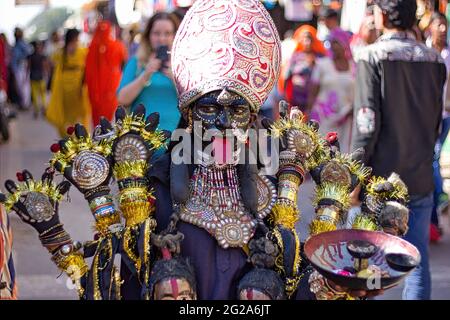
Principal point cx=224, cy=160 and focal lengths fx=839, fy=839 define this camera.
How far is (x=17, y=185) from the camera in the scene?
2.91 m

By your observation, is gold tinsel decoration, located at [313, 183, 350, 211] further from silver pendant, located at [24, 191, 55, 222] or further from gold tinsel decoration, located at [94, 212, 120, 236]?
silver pendant, located at [24, 191, 55, 222]

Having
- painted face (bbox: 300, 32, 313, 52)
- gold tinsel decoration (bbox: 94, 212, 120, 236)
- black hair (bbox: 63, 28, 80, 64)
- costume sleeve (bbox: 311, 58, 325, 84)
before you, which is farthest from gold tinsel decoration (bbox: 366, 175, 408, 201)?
black hair (bbox: 63, 28, 80, 64)

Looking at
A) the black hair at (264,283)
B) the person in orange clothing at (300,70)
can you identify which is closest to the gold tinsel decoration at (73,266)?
the black hair at (264,283)

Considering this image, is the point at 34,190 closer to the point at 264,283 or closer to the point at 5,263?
the point at 5,263

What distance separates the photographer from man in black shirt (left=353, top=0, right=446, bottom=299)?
4.55 meters

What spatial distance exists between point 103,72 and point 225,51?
5.95 meters

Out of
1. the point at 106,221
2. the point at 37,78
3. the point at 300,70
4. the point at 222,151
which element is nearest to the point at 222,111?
the point at 222,151

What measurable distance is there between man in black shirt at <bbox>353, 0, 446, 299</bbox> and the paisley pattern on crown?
167 cm

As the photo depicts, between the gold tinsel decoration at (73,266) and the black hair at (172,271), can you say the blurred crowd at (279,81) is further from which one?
the black hair at (172,271)

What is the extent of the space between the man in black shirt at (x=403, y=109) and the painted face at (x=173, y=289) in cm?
212

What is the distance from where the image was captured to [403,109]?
4.62m

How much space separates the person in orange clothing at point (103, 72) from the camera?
849cm

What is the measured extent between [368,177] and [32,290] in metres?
3.01
